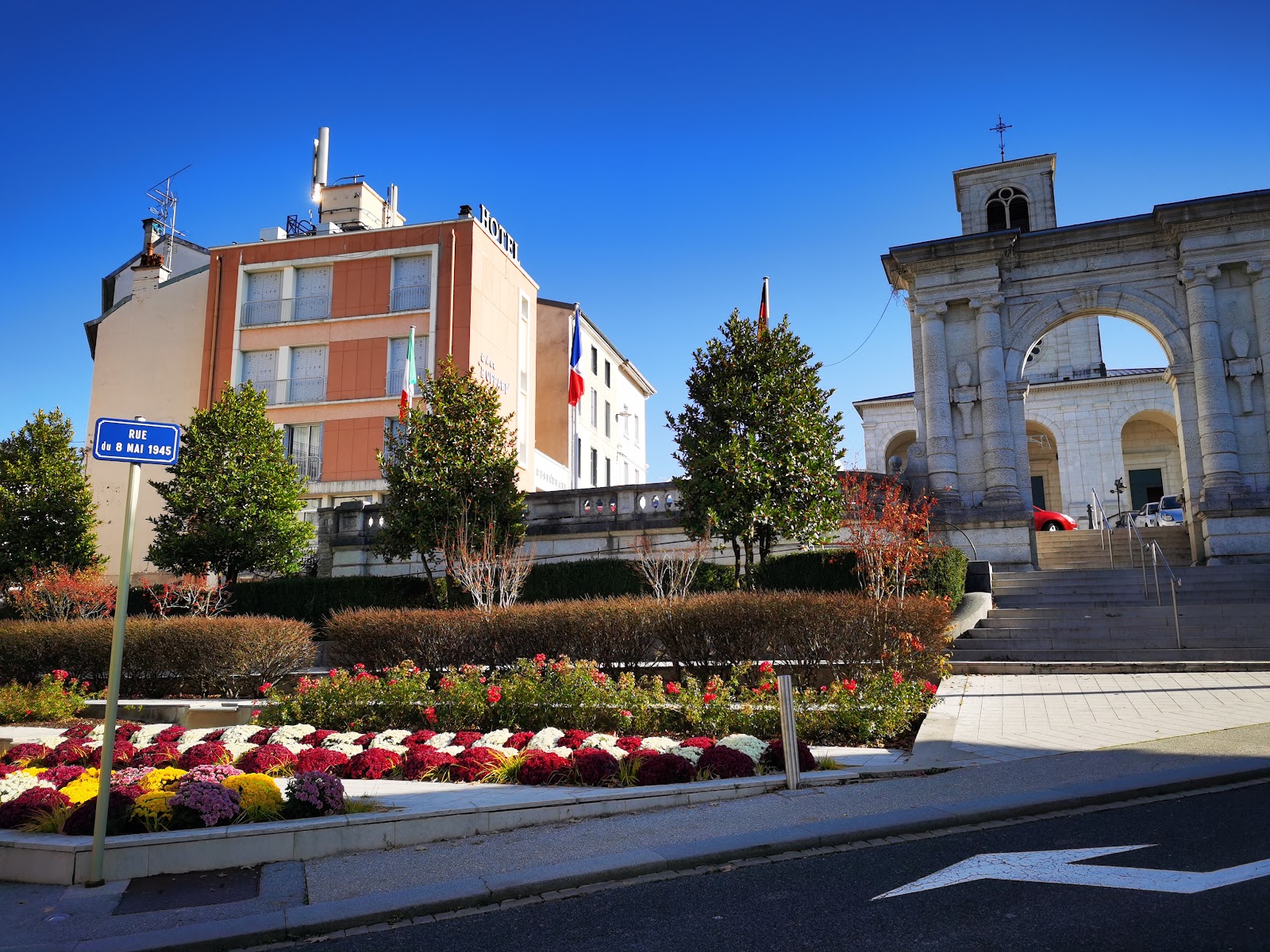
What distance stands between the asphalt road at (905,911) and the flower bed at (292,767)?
6.65ft

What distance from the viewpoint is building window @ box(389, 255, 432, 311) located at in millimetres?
34594

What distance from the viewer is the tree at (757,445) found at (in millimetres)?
17500

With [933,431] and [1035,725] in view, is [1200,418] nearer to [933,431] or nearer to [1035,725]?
[933,431]

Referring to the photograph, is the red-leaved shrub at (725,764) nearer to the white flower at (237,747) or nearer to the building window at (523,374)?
the white flower at (237,747)

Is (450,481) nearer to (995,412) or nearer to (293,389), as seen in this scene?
(995,412)

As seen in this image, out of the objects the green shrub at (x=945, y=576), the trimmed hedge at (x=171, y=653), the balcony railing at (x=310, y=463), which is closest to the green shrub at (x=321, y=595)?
the trimmed hedge at (x=171, y=653)

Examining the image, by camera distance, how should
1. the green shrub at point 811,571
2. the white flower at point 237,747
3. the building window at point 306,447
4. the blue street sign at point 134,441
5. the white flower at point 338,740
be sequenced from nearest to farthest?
1. the blue street sign at point 134,441
2. the white flower at point 237,747
3. the white flower at point 338,740
4. the green shrub at point 811,571
5. the building window at point 306,447

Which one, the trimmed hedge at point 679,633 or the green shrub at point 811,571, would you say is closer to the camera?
the trimmed hedge at point 679,633

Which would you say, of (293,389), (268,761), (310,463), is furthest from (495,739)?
(293,389)

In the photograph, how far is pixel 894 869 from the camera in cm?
542

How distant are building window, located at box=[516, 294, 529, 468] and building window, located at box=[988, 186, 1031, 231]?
64.1 feet

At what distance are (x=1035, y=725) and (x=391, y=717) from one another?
7.33 meters

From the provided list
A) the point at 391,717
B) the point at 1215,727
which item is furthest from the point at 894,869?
the point at 391,717

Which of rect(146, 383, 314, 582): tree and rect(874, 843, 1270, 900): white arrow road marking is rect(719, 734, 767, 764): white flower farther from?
rect(146, 383, 314, 582): tree
